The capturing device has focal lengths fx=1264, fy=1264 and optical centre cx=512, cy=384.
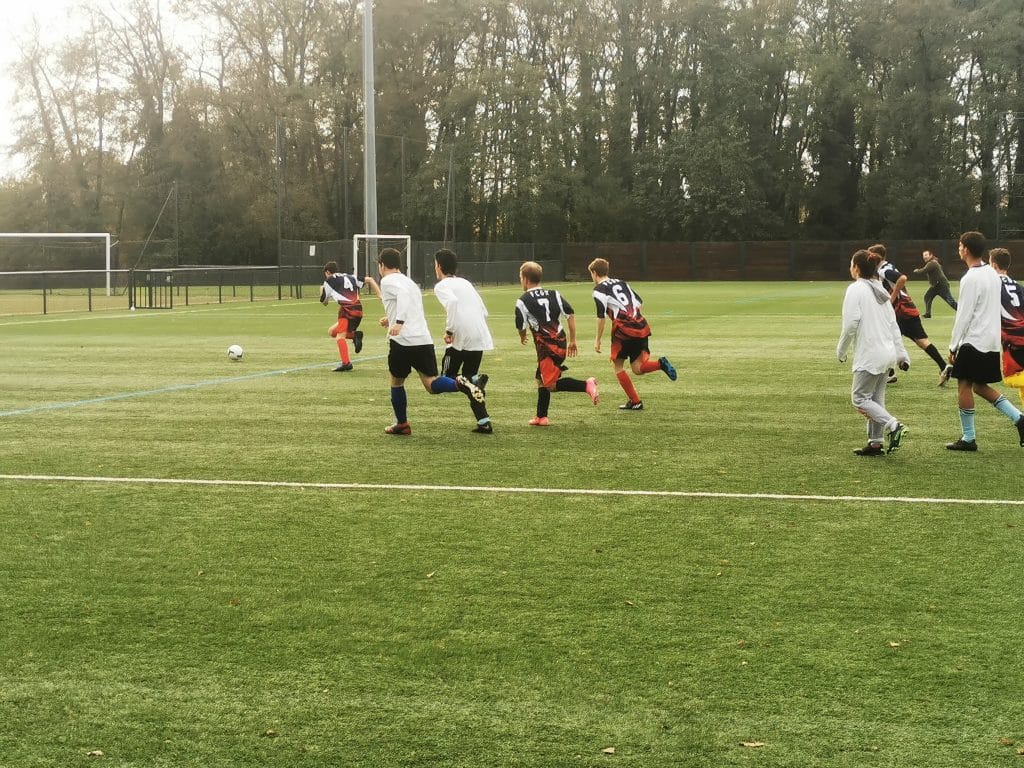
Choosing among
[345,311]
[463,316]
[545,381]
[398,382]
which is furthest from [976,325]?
[345,311]

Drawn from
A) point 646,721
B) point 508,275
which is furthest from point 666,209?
point 646,721

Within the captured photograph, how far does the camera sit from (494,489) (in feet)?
28.3

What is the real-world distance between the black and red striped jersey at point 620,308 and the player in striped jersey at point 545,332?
0.97 m

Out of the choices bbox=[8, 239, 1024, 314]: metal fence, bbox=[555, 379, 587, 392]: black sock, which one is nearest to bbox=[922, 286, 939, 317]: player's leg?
bbox=[555, 379, 587, 392]: black sock

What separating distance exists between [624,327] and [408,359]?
274cm

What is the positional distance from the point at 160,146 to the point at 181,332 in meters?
44.6

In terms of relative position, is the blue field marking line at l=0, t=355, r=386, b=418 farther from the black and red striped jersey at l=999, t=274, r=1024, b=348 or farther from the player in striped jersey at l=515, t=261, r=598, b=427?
the black and red striped jersey at l=999, t=274, r=1024, b=348

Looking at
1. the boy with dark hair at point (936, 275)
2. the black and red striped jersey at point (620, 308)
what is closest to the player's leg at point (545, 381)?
the black and red striped jersey at point (620, 308)

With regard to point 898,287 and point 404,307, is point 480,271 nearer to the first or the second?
point 898,287

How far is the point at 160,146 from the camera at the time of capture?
66.8 m

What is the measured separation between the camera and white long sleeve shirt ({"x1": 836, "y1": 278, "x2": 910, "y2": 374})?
9.41 metres

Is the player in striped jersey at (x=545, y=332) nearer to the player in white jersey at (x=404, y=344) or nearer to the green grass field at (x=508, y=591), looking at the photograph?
the green grass field at (x=508, y=591)

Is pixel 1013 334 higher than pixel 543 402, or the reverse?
pixel 1013 334

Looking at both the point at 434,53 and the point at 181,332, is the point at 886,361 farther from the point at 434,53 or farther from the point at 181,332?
the point at 434,53
